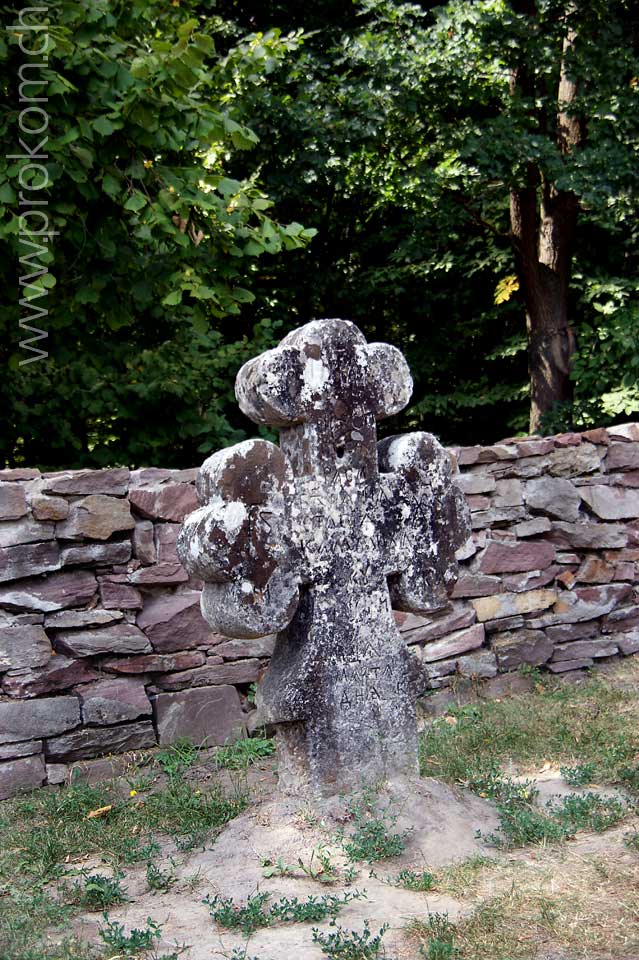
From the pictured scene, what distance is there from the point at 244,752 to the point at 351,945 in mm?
2116

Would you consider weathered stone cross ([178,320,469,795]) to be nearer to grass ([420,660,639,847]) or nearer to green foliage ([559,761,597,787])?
grass ([420,660,639,847])

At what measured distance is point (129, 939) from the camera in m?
2.76

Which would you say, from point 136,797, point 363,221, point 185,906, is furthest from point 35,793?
point 363,221

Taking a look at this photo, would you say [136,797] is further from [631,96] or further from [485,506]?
[631,96]

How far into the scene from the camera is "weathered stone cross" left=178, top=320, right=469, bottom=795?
3.47 metres

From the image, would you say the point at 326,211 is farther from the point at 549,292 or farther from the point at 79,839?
the point at 79,839

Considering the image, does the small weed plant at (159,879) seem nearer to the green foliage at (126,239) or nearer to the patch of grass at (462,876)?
the patch of grass at (462,876)

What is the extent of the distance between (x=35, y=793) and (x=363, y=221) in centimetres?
806

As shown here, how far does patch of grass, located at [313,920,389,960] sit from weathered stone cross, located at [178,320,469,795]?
818mm

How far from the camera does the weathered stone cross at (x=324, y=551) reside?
3469 millimetres

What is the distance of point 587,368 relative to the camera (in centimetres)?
913

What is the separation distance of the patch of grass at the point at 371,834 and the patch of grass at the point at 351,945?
1.68 feet

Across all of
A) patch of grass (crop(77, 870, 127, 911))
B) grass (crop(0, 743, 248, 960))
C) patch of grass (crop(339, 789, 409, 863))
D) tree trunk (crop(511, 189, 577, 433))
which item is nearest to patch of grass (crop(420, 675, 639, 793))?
patch of grass (crop(339, 789, 409, 863))

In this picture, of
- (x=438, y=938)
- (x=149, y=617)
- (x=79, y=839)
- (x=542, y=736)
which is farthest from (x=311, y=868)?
(x=149, y=617)
